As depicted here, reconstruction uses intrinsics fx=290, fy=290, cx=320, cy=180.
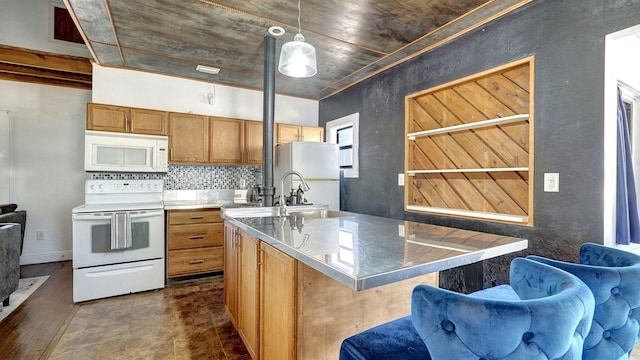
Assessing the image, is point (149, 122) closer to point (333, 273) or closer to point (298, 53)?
point (298, 53)

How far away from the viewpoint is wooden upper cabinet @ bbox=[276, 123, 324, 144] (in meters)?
4.36

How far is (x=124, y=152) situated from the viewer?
3389 mm

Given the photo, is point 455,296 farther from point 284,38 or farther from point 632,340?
point 284,38

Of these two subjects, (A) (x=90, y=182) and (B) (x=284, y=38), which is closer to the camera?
(B) (x=284, y=38)

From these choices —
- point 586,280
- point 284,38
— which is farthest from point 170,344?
point 284,38

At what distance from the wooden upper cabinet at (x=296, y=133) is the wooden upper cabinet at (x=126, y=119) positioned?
1517 mm

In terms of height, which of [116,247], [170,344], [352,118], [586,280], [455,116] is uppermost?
[352,118]

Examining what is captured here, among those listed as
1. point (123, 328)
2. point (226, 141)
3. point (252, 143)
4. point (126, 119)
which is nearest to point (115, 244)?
point (123, 328)

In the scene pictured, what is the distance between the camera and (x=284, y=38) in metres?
2.82

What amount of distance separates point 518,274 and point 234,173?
3.92m

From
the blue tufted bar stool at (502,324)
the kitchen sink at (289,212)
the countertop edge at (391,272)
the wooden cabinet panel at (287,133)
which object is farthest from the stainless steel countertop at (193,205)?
the blue tufted bar stool at (502,324)

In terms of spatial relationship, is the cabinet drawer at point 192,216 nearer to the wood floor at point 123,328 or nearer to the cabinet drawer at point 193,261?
the cabinet drawer at point 193,261

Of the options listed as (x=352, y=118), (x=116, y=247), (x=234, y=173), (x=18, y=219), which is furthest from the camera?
(x=234, y=173)

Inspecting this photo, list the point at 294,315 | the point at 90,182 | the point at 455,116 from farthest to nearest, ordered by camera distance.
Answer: the point at 90,182 → the point at 455,116 → the point at 294,315
